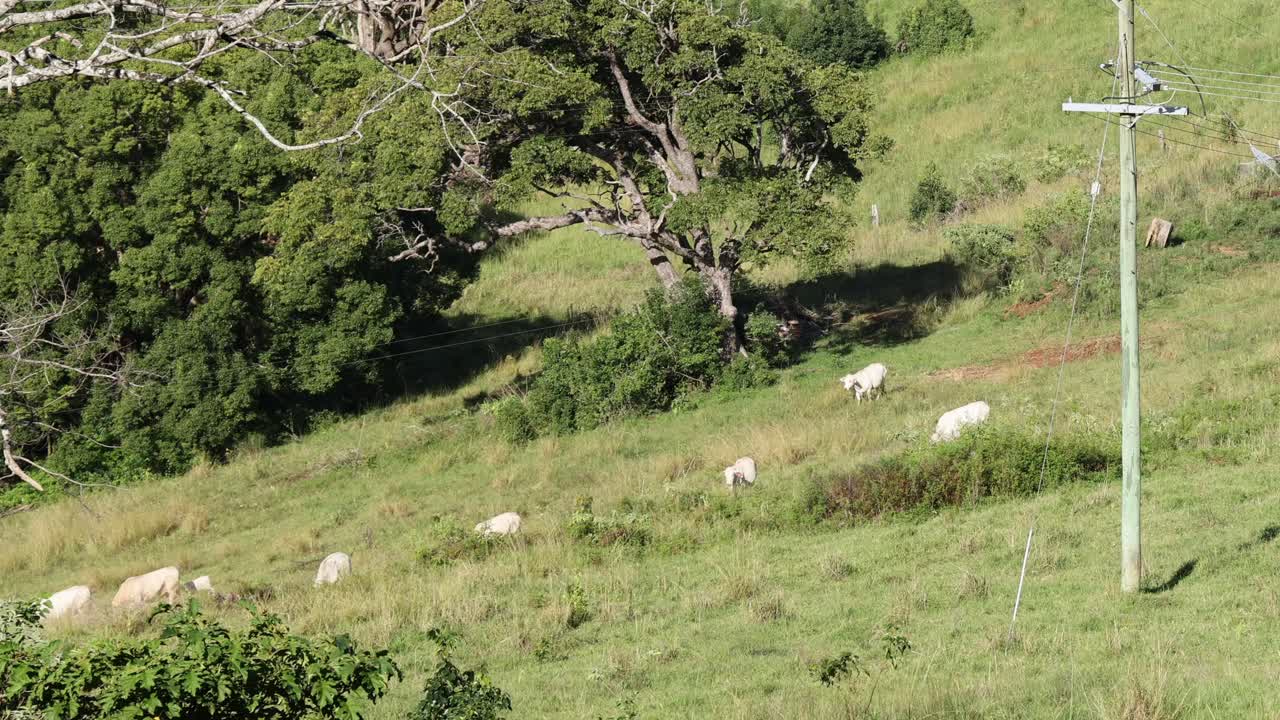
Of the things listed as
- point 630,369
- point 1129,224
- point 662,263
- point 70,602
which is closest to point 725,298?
point 662,263

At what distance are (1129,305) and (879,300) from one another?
21545 mm

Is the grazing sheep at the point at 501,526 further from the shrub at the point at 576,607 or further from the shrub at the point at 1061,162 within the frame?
the shrub at the point at 1061,162

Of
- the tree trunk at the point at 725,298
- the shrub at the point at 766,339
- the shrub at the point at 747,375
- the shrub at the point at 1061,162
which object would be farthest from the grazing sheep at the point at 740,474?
the shrub at the point at 1061,162

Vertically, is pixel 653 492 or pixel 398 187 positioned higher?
→ pixel 398 187

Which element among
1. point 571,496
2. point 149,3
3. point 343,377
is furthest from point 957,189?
point 149,3

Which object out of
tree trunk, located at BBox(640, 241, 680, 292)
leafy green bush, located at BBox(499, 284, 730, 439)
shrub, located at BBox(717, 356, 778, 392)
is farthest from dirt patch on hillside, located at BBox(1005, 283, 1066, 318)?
tree trunk, located at BBox(640, 241, 680, 292)

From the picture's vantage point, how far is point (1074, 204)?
112 ft

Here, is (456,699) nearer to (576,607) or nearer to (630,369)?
(576,607)

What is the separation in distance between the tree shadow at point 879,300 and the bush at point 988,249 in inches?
15.4

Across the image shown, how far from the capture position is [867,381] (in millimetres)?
25562

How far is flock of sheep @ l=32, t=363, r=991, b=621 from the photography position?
18.2m

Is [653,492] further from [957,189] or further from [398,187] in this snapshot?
[957,189]

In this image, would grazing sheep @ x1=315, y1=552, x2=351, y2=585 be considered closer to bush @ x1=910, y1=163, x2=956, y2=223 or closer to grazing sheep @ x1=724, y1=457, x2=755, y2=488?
grazing sheep @ x1=724, y1=457, x2=755, y2=488

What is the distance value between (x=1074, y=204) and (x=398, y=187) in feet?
53.3
